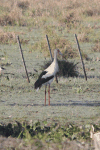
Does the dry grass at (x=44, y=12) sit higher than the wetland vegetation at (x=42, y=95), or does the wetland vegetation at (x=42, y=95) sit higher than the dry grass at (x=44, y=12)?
the wetland vegetation at (x=42, y=95)

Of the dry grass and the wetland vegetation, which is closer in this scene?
the wetland vegetation

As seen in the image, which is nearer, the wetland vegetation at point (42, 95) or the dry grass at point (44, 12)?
the wetland vegetation at point (42, 95)

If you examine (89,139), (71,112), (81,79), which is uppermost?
(89,139)

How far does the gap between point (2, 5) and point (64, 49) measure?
14.3 meters

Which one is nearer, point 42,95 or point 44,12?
point 42,95

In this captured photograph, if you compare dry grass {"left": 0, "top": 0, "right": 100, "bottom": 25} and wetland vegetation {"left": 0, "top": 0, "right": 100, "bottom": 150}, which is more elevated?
wetland vegetation {"left": 0, "top": 0, "right": 100, "bottom": 150}

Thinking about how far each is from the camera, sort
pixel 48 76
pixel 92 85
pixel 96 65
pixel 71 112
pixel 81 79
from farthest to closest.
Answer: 1. pixel 96 65
2. pixel 81 79
3. pixel 92 85
4. pixel 48 76
5. pixel 71 112

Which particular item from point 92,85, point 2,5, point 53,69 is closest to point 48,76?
point 53,69

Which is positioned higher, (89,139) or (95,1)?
(89,139)

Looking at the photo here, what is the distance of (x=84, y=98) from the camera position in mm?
9078

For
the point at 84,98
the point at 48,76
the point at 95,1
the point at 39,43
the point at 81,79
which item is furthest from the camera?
the point at 95,1

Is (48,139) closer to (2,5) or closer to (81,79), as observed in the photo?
(81,79)

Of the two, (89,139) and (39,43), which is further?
(39,43)

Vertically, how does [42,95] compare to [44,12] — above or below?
above
